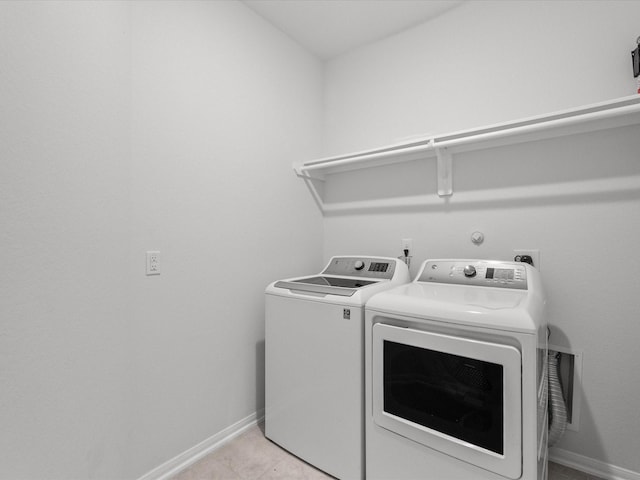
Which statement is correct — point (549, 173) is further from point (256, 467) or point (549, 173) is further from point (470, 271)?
point (256, 467)

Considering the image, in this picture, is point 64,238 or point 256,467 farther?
point 256,467

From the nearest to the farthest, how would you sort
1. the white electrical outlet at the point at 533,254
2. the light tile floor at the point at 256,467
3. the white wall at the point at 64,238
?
the white wall at the point at 64,238, the light tile floor at the point at 256,467, the white electrical outlet at the point at 533,254

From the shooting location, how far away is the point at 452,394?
1191mm

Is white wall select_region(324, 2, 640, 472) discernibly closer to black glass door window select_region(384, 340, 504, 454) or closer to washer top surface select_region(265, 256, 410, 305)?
washer top surface select_region(265, 256, 410, 305)

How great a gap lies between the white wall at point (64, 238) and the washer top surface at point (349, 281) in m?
0.81

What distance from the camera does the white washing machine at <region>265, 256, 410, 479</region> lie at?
1457 mm

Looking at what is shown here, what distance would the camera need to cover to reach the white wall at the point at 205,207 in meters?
1.48

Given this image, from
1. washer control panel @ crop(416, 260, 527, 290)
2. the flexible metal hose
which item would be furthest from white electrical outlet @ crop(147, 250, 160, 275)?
the flexible metal hose

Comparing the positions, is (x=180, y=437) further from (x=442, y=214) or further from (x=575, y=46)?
(x=575, y=46)

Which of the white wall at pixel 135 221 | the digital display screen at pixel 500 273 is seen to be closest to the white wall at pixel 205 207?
the white wall at pixel 135 221

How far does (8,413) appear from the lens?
3.32 ft

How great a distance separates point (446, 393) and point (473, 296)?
1.36ft

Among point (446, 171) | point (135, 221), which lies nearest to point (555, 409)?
point (446, 171)

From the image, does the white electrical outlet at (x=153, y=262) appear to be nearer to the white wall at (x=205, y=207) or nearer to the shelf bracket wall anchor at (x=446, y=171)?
the white wall at (x=205, y=207)
